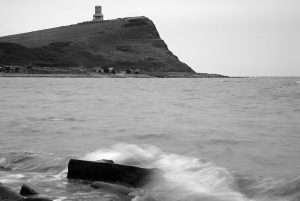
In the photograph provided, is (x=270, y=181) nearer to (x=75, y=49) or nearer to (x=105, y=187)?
(x=105, y=187)

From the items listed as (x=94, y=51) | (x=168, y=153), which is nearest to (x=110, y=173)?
(x=168, y=153)

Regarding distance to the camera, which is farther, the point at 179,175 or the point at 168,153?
the point at 168,153

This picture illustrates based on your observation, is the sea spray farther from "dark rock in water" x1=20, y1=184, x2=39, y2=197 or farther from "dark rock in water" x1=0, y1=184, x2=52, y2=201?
"dark rock in water" x1=0, y1=184, x2=52, y2=201

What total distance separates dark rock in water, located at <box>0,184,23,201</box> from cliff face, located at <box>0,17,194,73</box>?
14312 cm

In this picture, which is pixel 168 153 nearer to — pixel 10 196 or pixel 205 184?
pixel 205 184

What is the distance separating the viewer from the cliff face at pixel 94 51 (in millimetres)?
154375

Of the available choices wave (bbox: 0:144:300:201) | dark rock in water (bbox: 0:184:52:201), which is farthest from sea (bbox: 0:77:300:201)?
dark rock in water (bbox: 0:184:52:201)

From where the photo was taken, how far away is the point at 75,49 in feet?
560

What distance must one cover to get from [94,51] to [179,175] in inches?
6678

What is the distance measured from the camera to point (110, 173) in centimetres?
920

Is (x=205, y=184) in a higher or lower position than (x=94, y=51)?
lower

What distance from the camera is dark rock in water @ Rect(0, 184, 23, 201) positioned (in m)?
7.49

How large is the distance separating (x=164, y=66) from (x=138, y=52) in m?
16.9

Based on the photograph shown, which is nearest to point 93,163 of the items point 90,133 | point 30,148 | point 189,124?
point 30,148
